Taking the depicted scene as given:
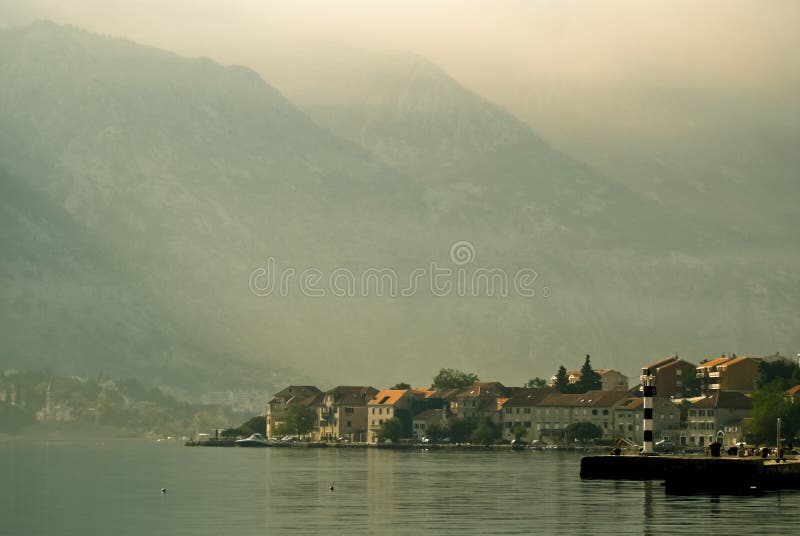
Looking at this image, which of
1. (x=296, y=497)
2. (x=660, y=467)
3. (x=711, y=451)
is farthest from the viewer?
(x=660, y=467)

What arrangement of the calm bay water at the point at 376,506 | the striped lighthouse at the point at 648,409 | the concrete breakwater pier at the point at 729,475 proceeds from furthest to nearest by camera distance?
1. the striped lighthouse at the point at 648,409
2. the concrete breakwater pier at the point at 729,475
3. the calm bay water at the point at 376,506

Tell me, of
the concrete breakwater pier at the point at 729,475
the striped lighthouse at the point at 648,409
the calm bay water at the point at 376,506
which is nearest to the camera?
the calm bay water at the point at 376,506

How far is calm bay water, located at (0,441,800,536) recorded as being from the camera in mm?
96500

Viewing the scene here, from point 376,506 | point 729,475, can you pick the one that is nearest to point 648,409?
point 729,475

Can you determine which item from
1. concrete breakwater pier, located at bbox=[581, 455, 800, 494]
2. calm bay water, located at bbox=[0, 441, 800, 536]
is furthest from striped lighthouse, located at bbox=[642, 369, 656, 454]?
concrete breakwater pier, located at bbox=[581, 455, 800, 494]

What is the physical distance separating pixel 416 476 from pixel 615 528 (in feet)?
226

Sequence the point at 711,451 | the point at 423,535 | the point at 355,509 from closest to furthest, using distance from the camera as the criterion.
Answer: the point at 423,535 < the point at 355,509 < the point at 711,451

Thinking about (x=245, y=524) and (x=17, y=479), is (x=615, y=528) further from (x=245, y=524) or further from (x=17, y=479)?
(x=17, y=479)

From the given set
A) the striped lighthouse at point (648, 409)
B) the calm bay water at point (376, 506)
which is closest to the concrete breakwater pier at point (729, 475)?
the calm bay water at point (376, 506)

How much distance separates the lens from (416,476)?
162875 mm

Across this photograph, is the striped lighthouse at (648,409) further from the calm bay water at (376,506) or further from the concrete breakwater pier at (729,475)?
the concrete breakwater pier at (729,475)

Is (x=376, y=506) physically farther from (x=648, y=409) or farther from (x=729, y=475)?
(x=648, y=409)

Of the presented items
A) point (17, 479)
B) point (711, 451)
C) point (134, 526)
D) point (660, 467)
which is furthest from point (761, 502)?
point (17, 479)

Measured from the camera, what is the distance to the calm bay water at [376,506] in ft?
317
